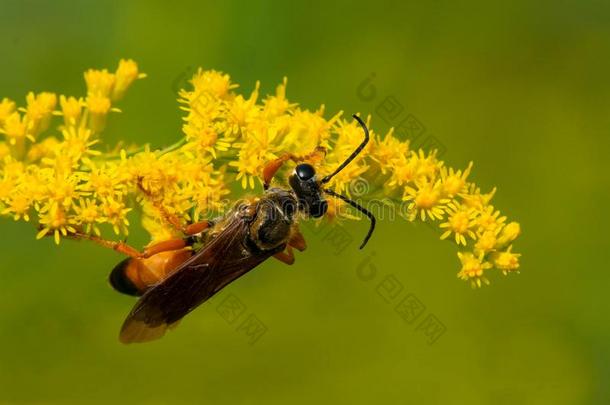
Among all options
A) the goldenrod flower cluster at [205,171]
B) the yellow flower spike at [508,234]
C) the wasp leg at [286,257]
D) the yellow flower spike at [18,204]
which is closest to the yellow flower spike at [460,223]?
the goldenrod flower cluster at [205,171]

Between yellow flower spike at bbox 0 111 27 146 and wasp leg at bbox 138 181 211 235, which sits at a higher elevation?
yellow flower spike at bbox 0 111 27 146

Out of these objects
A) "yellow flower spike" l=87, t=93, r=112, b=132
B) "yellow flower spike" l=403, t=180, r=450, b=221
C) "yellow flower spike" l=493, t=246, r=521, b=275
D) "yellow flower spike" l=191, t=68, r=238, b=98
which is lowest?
"yellow flower spike" l=493, t=246, r=521, b=275

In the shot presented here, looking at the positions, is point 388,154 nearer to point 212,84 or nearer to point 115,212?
point 212,84

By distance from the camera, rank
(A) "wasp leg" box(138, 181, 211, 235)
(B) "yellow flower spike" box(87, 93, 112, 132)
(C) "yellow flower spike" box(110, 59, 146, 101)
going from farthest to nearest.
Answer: (C) "yellow flower spike" box(110, 59, 146, 101), (B) "yellow flower spike" box(87, 93, 112, 132), (A) "wasp leg" box(138, 181, 211, 235)

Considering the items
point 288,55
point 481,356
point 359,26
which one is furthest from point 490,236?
point 359,26

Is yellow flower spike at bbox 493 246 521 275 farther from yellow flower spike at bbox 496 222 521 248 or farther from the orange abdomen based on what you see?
the orange abdomen

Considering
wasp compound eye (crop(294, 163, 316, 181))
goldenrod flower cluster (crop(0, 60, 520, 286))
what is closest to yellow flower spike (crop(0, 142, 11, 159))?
goldenrod flower cluster (crop(0, 60, 520, 286))
